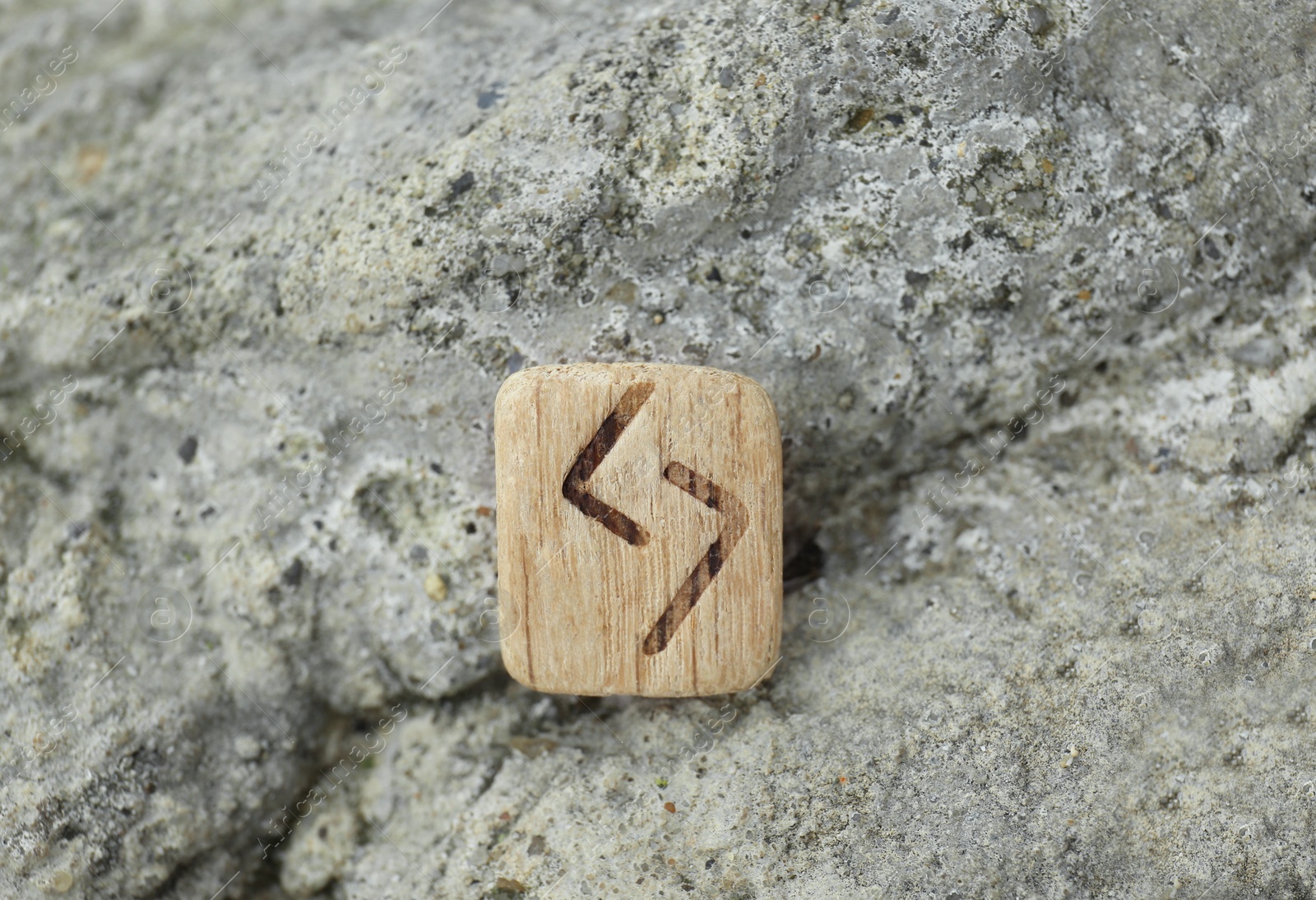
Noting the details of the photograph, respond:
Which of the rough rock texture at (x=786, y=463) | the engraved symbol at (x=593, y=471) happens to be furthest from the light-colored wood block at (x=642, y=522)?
the rough rock texture at (x=786, y=463)

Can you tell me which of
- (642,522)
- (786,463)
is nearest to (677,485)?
(642,522)

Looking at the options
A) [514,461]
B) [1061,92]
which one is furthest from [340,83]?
[1061,92]

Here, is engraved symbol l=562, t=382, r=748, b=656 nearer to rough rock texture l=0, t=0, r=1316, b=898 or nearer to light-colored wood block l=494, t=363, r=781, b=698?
light-colored wood block l=494, t=363, r=781, b=698

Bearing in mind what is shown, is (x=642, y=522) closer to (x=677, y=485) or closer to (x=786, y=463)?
(x=677, y=485)

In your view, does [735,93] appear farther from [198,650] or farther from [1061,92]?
[198,650]

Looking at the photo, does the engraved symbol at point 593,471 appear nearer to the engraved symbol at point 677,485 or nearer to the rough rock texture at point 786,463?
the engraved symbol at point 677,485

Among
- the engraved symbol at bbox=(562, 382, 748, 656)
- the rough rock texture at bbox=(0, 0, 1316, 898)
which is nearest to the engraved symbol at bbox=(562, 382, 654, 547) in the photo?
the engraved symbol at bbox=(562, 382, 748, 656)

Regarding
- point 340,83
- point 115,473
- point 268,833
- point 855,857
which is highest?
point 340,83
